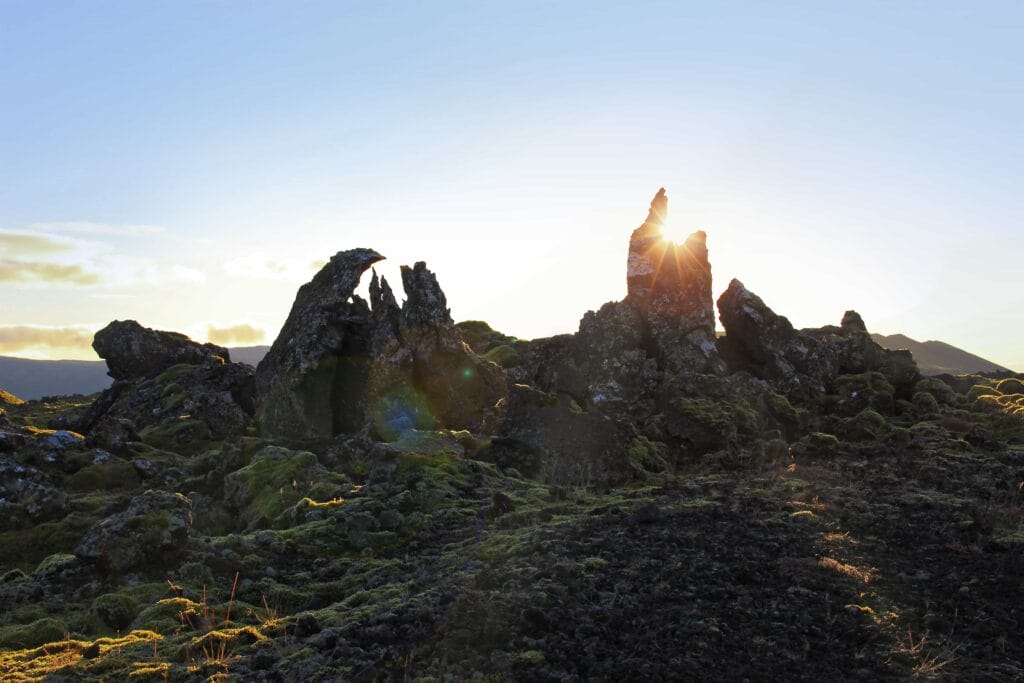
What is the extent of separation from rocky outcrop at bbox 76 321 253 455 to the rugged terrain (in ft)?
1.37

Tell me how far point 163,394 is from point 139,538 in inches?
1501

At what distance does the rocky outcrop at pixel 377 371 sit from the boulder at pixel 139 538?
23.4 metres

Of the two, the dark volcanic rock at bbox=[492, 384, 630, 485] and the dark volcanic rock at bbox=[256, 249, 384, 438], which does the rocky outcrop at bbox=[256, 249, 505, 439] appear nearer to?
the dark volcanic rock at bbox=[256, 249, 384, 438]

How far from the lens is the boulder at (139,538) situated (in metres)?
19.4

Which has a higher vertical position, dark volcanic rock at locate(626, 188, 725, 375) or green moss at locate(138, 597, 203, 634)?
dark volcanic rock at locate(626, 188, 725, 375)

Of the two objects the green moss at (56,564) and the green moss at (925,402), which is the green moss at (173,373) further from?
the green moss at (925,402)

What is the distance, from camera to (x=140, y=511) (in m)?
20.4

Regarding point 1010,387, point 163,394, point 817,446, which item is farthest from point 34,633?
point 1010,387

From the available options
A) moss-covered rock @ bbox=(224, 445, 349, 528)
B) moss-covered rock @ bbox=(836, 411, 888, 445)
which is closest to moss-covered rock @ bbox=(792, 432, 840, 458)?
moss-covered rock @ bbox=(836, 411, 888, 445)

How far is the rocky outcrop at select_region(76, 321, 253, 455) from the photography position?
45.7 meters

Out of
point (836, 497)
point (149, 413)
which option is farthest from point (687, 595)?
point (149, 413)

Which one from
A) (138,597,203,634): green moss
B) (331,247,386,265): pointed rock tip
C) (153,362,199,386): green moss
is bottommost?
(138,597,203,634): green moss

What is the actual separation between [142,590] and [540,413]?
20424mm

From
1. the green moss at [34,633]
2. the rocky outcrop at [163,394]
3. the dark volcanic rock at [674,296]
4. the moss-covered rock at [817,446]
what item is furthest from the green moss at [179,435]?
the moss-covered rock at [817,446]
